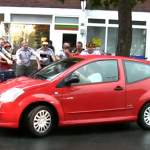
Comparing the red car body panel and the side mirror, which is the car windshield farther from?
the side mirror

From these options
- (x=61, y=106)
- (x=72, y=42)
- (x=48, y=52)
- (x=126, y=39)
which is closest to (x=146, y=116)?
(x=61, y=106)

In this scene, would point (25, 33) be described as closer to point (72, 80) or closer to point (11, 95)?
point (72, 80)

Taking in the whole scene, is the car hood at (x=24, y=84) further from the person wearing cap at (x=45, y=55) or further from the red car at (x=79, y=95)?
the person wearing cap at (x=45, y=55)

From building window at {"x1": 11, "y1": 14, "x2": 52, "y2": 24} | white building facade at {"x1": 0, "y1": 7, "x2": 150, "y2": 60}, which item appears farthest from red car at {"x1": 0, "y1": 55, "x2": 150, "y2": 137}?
building window at {"x1": 11, "y1": 14, "x2": 52, "y2": 24}

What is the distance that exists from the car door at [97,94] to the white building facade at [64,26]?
10393 millimetres

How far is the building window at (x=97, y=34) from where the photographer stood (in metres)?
17.8

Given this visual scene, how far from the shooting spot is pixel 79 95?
6652 millimetres

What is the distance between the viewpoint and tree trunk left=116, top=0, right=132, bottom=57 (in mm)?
10023

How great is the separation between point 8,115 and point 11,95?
359 mm

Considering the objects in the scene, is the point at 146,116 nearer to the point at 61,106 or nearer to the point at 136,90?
the point at 136,90

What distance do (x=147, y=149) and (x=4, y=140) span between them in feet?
8.10

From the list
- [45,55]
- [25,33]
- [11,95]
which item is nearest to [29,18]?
[25,33]

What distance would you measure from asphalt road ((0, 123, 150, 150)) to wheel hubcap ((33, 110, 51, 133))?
0.19m

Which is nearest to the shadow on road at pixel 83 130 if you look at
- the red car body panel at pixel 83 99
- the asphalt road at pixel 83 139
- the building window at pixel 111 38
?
the asphalt road at pixel 83 139
